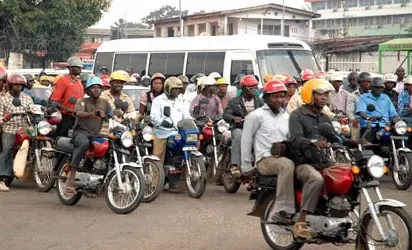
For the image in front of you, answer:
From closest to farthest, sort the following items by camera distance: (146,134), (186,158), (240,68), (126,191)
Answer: (126,191), (146,134), (186,158), (240,68)

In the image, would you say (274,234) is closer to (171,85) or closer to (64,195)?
(64,195)

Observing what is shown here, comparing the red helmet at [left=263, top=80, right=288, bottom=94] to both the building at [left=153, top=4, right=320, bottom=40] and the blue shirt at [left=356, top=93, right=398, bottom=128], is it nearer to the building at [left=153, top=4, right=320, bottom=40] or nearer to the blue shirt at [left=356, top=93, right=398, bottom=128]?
the blue shirt at [left=356, top=93, right=398, bottom=128]

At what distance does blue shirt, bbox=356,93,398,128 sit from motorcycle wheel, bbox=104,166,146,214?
162 inches

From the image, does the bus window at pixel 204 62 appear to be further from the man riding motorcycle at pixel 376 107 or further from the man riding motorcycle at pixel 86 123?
the man riding motorcycle at pixel 86 123

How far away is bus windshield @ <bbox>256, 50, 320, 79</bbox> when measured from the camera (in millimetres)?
15539

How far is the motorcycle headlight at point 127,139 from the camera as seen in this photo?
8.45 m

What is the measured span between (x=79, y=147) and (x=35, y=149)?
5.70 feet

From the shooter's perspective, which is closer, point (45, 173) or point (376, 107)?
point (45, 173)

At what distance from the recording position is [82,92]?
10.3 meters

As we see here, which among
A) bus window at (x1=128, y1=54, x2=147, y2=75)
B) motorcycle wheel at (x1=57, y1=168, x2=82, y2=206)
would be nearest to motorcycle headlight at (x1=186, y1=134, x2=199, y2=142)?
motorcycle wheel at (x1=57, y1=168, x2=82, y2=206)

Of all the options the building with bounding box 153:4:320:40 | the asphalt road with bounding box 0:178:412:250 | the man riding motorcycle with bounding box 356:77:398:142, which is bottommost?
the asphalt road with bounding box 0:178:412:250

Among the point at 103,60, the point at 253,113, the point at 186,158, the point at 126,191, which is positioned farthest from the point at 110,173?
the point at 103,60

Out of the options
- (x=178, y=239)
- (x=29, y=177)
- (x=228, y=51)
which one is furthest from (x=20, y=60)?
(x=178, y=239)

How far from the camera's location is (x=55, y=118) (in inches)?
400
